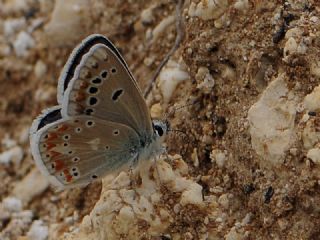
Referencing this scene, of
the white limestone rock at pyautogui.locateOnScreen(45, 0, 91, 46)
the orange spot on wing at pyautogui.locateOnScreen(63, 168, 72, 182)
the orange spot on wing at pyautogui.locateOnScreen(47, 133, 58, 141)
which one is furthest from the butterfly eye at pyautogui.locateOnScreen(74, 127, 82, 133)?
the white limestone rock at pyautogui.locateOnScreen(45, 0, 91, 46)

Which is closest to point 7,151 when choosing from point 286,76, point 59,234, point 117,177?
point 59,234

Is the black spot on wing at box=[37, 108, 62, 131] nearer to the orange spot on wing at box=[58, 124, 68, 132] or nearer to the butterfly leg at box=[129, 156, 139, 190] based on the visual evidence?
the orange spot on wing at box=[58, 124, 68, 132]

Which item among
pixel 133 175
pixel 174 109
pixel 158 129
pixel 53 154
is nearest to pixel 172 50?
pixel 174 109

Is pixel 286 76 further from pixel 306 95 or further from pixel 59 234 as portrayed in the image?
pixel 59 234

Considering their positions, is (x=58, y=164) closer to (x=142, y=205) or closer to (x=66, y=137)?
(x=66, y=137)

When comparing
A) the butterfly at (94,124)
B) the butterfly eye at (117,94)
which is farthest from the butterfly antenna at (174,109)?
the butterfly eye at (117,94)

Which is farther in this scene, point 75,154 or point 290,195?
point 75,154

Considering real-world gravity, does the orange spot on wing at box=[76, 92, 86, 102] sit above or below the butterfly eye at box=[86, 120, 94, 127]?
above
